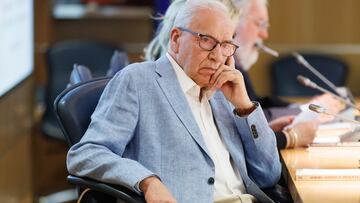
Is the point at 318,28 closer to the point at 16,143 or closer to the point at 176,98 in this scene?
the point at 16,143

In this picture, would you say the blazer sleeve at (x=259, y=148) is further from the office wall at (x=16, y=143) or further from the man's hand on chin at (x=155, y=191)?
the office wall at (x=16, y=143)

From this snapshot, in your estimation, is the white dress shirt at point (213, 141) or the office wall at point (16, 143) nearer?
the white dress shirt at point (213, 141)

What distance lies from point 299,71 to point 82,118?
3106 mm

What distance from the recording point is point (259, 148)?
8.38 feet

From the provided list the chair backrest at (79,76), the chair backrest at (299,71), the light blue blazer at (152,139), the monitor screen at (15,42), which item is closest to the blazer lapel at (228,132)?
the light blue blazer at (152,139)

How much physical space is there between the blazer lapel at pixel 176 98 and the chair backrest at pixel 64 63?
2252 millimetres

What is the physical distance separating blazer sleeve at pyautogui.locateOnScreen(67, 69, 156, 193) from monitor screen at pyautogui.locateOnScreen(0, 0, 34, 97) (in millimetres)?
1297

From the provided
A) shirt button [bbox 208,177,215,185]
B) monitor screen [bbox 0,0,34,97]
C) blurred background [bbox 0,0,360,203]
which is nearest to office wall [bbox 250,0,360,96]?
Answer: blurred background [bbox 0,0,360,203]

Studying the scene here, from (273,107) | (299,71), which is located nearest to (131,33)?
(299,71)

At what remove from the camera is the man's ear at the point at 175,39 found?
2512 mm

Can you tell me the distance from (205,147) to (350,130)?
76cm

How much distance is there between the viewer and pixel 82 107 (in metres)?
2.59

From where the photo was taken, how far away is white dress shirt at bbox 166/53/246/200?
2.51 metres

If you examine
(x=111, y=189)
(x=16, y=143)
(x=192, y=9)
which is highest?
(x=192, y=9)
